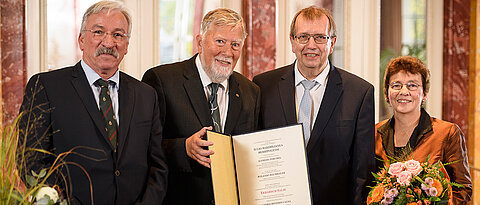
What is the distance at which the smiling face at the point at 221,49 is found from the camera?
2984mm

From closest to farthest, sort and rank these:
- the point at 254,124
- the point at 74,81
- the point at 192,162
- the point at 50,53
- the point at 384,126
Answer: the point at 74,81, the point at 192,162, the point at 254,124, the point at 384,126, the point at 50,53

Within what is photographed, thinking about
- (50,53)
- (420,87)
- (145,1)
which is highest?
(145,1)

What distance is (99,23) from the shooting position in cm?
272

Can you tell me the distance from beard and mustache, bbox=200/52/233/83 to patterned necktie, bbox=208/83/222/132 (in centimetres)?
6

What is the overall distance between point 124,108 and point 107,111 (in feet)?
0.28

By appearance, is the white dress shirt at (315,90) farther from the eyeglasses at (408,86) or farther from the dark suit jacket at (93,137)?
A: the dark suit jacket at (93,137)

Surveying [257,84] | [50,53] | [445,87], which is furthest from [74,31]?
[445,87]

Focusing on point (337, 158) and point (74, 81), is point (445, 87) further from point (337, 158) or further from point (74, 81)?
point (74, 81)

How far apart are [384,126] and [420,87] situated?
36cm

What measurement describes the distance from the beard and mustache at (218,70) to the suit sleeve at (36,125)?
0.90 meters


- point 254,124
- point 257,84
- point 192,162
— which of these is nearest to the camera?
point 192,162

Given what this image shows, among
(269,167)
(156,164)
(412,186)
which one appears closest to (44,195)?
(156,164)

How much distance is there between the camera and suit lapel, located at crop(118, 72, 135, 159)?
270 centimetres

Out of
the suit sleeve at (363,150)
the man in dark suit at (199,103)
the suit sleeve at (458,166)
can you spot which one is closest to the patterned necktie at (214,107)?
Answer: the man in dark suit at (199,103)
